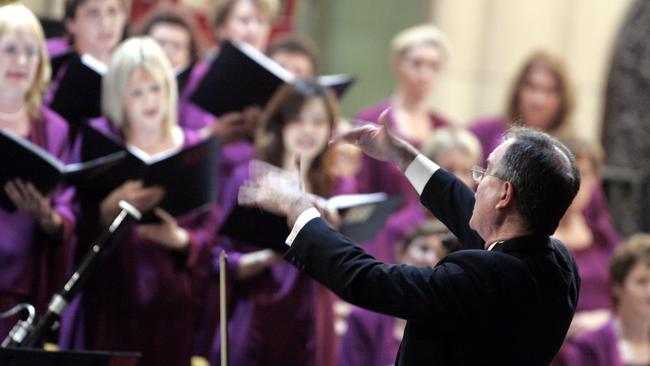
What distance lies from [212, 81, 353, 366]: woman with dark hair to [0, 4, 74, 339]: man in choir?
64 cm

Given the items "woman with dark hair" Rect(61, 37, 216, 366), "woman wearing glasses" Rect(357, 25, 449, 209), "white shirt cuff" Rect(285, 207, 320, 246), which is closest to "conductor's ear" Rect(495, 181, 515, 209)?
"white shirt cuff" Rect(285, 207, 320, 246)

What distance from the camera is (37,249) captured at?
4.55 m

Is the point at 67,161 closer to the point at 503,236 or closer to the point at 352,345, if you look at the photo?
the point at 352,345

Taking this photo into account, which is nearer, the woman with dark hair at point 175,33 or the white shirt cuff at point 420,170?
the white shirt cuff at point 420,170

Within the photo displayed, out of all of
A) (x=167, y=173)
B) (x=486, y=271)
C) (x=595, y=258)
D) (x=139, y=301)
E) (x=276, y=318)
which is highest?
(x=486, y=271)

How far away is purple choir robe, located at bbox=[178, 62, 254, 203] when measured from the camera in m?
5.45

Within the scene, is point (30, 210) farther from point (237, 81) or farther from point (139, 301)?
point (237, 81)

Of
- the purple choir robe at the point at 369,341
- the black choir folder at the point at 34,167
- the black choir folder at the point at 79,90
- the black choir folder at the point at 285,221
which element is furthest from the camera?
the purple choir robe at the point at 369,341

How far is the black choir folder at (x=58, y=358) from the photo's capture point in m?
3.35

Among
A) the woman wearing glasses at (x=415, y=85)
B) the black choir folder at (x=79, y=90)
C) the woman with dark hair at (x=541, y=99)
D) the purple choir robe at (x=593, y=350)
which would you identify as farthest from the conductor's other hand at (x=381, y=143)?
the woman with dark hair at (x=541, y=99)

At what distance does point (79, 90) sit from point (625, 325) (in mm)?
2432

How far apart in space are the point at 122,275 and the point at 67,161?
449mm

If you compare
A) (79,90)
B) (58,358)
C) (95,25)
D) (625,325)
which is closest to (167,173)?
(79,90)

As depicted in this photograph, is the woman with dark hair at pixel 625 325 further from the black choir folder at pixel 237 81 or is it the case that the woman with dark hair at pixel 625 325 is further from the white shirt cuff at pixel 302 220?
the white shirt cuff at pixel 302 220
